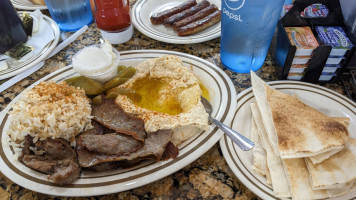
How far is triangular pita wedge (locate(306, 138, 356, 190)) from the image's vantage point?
1173 mm

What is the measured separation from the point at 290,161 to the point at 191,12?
171cm

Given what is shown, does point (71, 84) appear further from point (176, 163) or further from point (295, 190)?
point (295, 190)

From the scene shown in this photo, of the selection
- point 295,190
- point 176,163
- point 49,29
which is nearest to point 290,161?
point 295,190

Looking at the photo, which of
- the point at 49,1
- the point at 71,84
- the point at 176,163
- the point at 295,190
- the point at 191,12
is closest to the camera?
the point at 295,190

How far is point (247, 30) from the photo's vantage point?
5.39 feet

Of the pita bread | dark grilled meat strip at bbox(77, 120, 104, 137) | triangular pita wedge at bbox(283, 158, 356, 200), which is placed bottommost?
dark grilled meat strip at bbox(77, 120, 104, 137)

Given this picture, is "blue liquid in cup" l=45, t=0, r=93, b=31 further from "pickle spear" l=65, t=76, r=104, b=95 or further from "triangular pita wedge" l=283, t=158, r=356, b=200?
"triangular pita wedge" l=283, t=158, r=356, b=200

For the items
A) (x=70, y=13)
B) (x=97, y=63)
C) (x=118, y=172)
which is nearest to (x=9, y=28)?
(x=70, y=13)

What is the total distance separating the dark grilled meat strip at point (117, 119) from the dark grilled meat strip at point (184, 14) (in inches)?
41.7

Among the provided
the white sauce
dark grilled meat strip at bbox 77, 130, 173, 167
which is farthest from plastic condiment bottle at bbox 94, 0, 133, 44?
dark grilled meat strip at bbox 77, 130, 173, 167

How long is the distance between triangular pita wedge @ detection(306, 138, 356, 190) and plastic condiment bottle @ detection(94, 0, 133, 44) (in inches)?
68.5

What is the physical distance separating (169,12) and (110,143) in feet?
5.13

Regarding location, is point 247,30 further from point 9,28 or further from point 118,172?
point 9,28

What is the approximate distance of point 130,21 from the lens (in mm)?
2346
